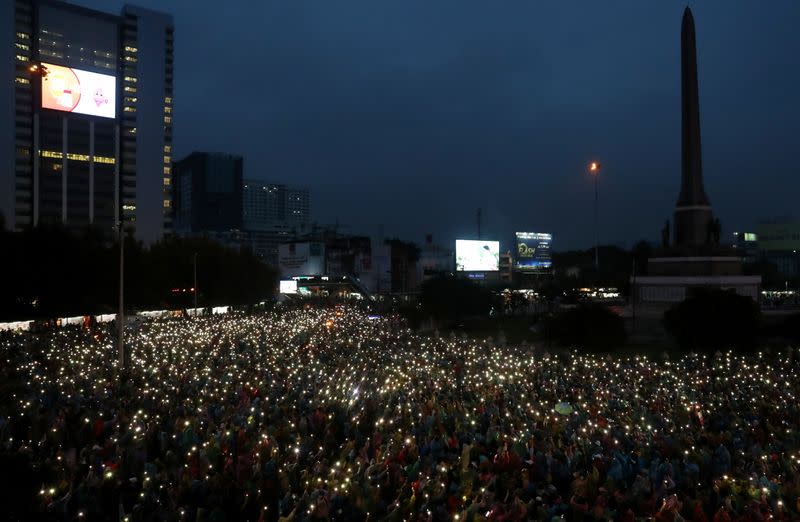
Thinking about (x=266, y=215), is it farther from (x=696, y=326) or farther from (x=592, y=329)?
(x=696, y=326)

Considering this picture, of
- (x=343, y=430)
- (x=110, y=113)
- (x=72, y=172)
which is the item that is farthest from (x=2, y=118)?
(x=343, y=430)

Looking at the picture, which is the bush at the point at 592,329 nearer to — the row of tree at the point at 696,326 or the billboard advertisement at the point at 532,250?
the row of tree at the point at 696,326

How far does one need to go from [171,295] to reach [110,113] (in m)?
15.1

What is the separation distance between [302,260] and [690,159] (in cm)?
5566

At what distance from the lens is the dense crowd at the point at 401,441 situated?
757 centimetres

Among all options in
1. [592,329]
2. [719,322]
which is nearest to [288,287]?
[592,329]

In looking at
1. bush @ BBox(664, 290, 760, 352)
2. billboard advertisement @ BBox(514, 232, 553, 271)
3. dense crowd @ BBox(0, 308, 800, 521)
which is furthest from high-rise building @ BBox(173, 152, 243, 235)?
dense crowd @ BBox(0, 308, 800, 521)

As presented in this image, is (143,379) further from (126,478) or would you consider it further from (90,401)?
(126,478)

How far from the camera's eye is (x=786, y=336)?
25000 mm

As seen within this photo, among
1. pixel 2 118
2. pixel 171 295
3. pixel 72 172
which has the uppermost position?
pixel 2 118

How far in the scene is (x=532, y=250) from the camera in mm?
78188

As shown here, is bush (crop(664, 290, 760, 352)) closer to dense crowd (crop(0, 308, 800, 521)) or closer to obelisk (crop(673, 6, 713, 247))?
dense crowd (crop(0, 308, 800, 521))

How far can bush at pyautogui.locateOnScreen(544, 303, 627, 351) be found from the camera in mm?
24594

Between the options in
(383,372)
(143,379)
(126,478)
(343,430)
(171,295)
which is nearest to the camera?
(126,478)
